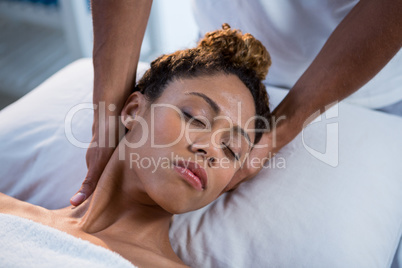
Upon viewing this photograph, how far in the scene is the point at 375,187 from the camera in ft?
4.22

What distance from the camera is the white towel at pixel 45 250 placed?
2.92 ft

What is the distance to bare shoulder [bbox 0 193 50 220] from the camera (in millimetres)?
1138

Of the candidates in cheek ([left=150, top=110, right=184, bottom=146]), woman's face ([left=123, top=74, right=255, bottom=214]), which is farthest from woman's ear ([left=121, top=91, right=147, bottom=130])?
cheek ([left=150, top=110, right=184, bottom=146])

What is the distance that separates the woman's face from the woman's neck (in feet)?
0.09

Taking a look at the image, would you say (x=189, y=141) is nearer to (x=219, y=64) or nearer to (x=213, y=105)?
(x=213, y=105)

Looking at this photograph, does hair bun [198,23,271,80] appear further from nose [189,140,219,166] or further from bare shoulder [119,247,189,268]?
bare shoulder [119,247,189,268]

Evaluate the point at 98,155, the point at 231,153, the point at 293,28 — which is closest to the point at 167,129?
the point at 231,153

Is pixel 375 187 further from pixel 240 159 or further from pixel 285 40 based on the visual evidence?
pixel 285 40

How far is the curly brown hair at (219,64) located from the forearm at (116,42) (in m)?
0.07

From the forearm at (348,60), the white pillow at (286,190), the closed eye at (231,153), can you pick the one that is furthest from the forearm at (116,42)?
the forearm at (348,60)

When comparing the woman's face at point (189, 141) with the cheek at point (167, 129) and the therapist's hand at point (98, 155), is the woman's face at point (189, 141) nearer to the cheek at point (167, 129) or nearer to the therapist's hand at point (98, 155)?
the cheek at point (167, 129)

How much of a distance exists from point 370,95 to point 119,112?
930mm

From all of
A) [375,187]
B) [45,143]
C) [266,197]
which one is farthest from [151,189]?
[375,187]

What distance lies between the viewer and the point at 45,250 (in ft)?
3.02
